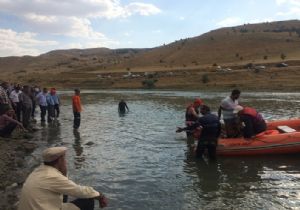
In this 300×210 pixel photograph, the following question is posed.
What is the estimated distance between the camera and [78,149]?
1738 centimetres

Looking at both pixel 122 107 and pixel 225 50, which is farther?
pixel 225 50

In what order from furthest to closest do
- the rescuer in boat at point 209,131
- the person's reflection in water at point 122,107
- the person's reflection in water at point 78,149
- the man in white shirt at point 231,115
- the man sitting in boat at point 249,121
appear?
the person's reflection in water at point 122,107
the man in white shirt at point 231,115
the man sitting in boat at point 249,121
the person's reflection in water at point 78,149
the rescuer in boat at point 209,131

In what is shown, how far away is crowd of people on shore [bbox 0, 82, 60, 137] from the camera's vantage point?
58.1 feet

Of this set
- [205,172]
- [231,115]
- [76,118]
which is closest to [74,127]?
[76,118]

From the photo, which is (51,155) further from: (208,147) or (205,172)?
(208,147)

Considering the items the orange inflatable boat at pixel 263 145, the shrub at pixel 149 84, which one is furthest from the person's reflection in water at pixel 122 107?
the shrub at pixel 149 84

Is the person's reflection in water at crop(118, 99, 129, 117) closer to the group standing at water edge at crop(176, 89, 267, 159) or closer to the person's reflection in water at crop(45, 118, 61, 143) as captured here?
the person's reflection in water at crop(45, 118, 61, 143)

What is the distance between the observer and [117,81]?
279 feet

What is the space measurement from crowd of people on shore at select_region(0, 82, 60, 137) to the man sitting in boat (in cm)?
819

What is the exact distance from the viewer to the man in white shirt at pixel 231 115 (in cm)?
1595

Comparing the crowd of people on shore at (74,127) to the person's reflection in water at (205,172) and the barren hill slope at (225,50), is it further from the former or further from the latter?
the barren hill slope at (225,50)

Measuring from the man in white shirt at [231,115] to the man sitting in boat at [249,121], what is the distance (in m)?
0.18

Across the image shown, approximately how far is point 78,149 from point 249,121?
6530 mm

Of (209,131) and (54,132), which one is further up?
(209,131)
